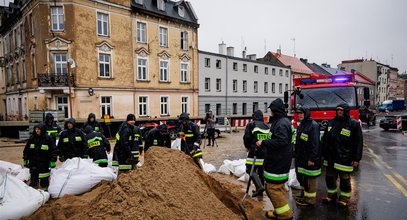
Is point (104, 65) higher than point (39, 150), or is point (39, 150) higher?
point (104, 65)

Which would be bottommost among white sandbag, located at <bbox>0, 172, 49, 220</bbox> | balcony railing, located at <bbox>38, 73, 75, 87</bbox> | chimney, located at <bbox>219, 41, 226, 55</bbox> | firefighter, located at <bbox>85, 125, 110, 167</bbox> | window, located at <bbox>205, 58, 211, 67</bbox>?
white sandbag, located at <bbox>0, 172, 49, 220</bbox>

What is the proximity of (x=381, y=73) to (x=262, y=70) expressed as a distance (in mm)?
42860

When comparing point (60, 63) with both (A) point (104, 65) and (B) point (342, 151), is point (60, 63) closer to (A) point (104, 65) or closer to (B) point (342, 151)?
(A) point (104, 65)

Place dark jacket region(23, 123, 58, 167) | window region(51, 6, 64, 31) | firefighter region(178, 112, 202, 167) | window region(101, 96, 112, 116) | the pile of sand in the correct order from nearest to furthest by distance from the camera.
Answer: the pile of sand → dark jacket region(23, 123, 58, 167) → firefighter region(178, 112, 202, 167) → window region(51, 6, 64, 31) → window region(101, 96, 112, 116)

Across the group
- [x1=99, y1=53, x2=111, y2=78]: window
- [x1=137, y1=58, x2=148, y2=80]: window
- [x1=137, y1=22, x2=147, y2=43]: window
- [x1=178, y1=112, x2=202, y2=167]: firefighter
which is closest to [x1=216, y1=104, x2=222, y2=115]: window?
[x1=137, y1=58, x2=148, y2=80]: window

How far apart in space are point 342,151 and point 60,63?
65.1 ft

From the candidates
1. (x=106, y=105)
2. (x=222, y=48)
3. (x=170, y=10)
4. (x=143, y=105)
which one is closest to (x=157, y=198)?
(x=106, y=105)

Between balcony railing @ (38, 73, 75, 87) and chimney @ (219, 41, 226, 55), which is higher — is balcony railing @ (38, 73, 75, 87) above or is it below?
below

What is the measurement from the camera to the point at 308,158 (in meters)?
5.24

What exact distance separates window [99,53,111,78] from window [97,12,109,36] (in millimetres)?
1717

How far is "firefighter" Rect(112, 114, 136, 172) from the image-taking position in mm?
6488

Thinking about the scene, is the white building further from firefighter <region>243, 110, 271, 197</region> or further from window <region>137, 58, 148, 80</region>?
firefighter <region>243, 110, 271, 197</region>

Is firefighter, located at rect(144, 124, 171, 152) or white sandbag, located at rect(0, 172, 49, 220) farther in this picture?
firefighter, located at rect(144, 124, 171, 152)

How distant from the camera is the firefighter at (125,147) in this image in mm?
6488
